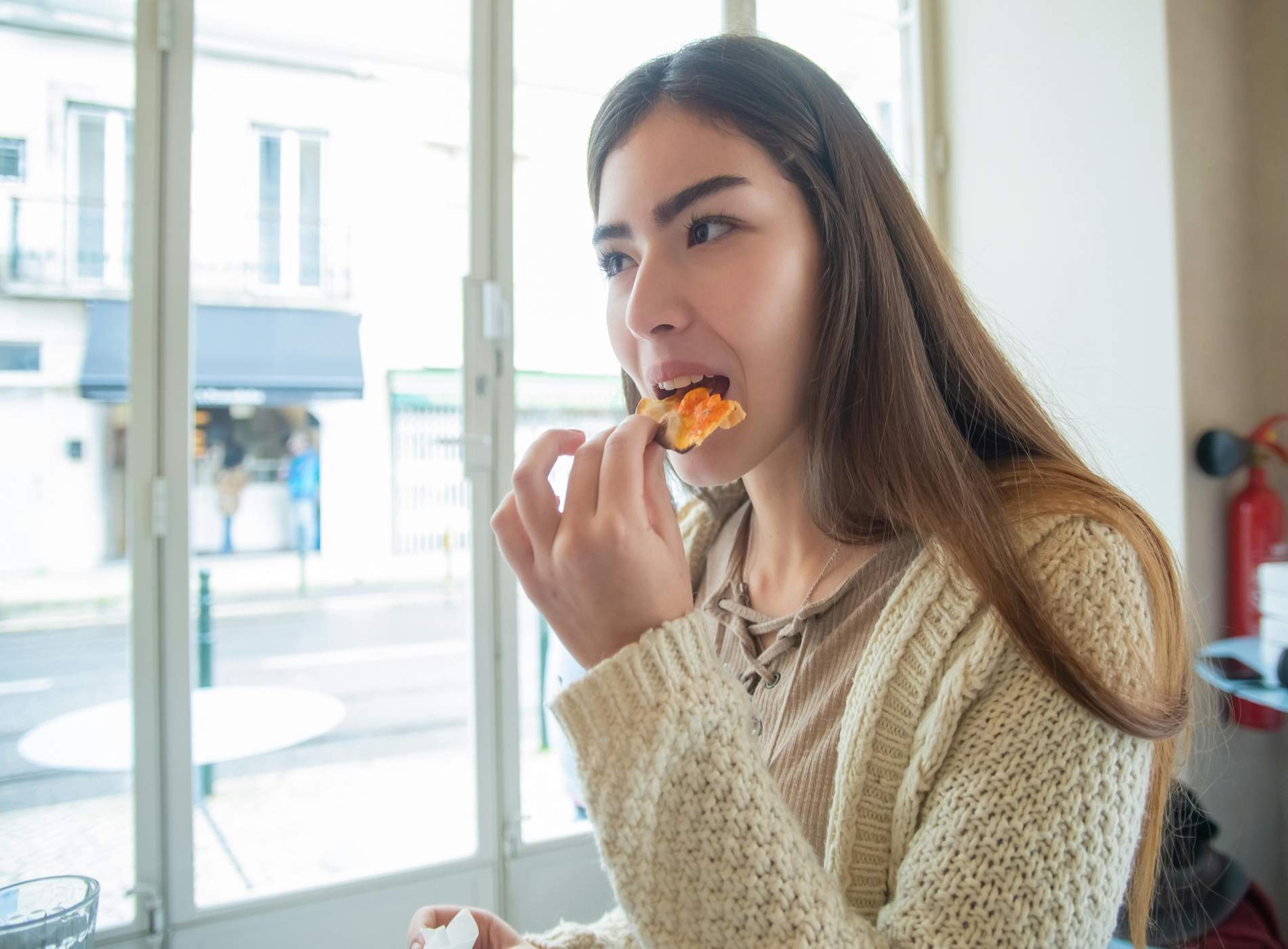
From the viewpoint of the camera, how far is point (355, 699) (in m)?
2.23

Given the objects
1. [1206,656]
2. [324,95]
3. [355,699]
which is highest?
[324,95]

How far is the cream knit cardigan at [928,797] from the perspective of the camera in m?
0.63

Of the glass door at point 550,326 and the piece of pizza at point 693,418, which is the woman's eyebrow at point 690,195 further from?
the glass door at point 550,326

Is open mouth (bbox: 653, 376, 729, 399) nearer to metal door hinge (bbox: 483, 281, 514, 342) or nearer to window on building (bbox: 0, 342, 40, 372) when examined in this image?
metal door hinge (bbox: 483, 281, 514, 342)

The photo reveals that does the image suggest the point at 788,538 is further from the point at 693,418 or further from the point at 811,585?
the point at 693,418

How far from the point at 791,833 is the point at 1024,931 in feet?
0.63

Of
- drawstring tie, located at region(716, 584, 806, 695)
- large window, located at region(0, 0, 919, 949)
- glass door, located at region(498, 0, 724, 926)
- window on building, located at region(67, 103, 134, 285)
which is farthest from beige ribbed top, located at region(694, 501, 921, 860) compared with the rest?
window on building, located at region(67, 103, 134, 285)

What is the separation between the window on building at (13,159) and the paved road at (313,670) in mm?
1101

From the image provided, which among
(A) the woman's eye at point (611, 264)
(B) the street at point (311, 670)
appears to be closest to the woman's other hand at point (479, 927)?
(A) the woman's eye at point (611, 264)

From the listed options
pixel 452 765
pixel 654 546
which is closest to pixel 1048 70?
pixel 654 546

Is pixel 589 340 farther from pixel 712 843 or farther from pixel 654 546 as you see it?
pixel 712 843

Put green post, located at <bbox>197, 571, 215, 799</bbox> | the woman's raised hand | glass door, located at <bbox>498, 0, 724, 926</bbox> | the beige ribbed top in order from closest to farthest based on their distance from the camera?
the woman's raised hand → the beige ribbed top → green post, located at <bbox>197, 571, 215, 799</bbox> → glass door, located at <bbox>498, 0, 724, 926</bbox>

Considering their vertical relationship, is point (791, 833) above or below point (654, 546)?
below

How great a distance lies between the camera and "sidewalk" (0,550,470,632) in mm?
1872
